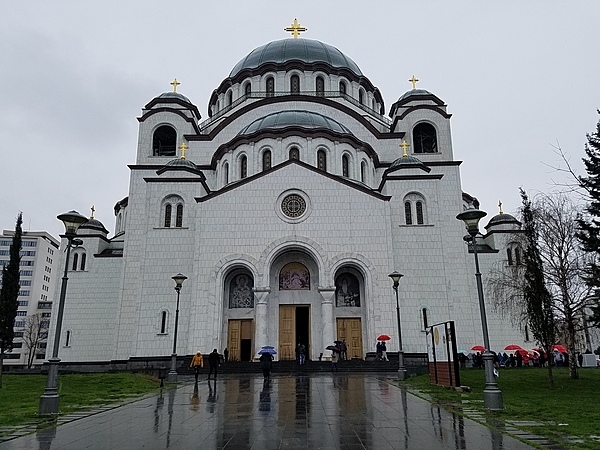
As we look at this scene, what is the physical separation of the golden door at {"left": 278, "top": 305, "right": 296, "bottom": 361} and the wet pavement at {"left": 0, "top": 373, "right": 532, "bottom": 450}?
14476 mm

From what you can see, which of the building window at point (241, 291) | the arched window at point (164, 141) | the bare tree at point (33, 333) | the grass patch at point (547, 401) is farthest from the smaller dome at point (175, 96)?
the bare tree at point (33, 333)

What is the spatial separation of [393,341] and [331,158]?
41.3ft

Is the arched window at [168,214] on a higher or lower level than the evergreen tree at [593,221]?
higher

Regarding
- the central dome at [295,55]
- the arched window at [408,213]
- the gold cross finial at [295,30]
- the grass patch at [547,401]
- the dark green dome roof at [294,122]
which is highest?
the gold cross finial at [295,30]

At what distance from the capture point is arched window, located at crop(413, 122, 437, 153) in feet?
117

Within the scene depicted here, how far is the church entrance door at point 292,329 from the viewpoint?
27031mm

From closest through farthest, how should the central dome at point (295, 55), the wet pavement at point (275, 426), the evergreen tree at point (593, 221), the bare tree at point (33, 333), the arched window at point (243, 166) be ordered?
the wet pavement at point (275, 426) → the evergreen tree at point (593, 221) → the arched window at point (243, 166) → the central dome at point (295, 55) → the bare tree at point (33, 333)

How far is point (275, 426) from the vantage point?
8078 mm

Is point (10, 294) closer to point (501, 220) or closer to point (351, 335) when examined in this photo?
point (351, 335)

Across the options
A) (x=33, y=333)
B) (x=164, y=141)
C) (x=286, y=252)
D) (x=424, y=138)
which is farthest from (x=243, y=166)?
(x=33, y=333)

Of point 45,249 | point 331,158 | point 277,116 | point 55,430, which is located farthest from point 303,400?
point 45,249

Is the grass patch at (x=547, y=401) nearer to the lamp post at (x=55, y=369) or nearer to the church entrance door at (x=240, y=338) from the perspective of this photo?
the lamp post at (x=55, y=369)

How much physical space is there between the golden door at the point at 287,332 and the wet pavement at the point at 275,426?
14.5m

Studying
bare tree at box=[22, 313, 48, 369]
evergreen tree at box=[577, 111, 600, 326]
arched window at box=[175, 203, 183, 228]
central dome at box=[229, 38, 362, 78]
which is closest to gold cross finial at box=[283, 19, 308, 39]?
central dome at box=[229, 38, 362, 78]
